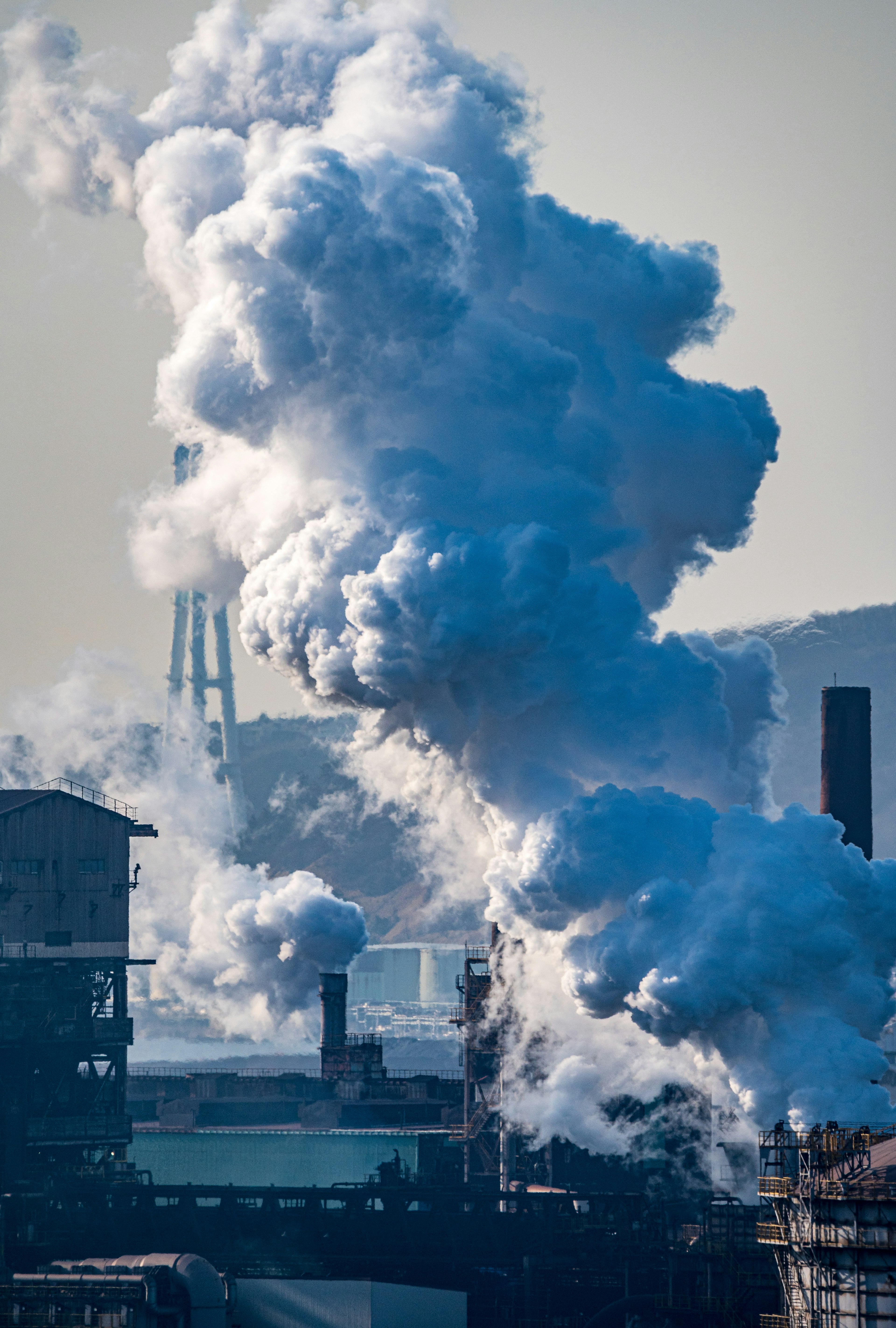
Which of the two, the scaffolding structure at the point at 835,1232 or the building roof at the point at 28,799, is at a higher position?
Result: the building roof at the point at 28,799

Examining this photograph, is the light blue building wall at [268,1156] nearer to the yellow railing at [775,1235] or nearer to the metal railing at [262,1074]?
the metal railing at [262,1074]

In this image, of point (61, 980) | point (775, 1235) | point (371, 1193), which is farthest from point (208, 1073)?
point (775, 1235)

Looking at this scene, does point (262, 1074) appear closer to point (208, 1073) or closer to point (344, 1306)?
point (208, 1073)

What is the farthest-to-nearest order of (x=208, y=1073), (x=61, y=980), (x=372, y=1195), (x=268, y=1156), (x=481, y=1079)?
(x=208, y=1073) < (x=268, y=1156) < (x=481, y=1079) < (x=61, y=980) < (x=372, y=1195)

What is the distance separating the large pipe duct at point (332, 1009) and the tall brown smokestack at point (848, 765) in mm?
41154

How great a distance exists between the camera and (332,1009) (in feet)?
392

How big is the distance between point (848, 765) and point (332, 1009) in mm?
43557

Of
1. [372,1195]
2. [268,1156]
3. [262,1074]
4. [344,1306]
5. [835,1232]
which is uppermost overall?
[262,1074]

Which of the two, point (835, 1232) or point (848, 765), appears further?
point (848, 765)

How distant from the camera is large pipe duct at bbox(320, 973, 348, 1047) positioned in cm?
11931

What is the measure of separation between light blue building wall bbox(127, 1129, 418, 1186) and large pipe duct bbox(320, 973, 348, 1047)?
589 inches

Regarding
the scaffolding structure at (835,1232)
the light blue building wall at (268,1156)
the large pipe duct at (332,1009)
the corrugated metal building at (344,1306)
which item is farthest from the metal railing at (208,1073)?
the scaffolding structure at (835,1232)

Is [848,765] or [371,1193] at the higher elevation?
[848,765]

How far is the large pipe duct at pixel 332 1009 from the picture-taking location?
119 meters
